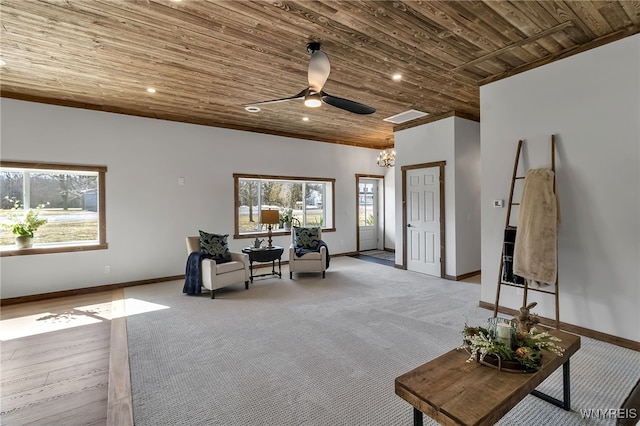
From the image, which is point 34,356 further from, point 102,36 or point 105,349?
point 102,36

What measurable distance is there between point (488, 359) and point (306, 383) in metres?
1.32

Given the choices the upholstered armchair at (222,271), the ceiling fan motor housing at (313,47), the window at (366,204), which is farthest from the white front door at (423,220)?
the ceiling fan motor housing at (313,47)

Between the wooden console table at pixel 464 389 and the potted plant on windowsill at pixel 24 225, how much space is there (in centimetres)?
551

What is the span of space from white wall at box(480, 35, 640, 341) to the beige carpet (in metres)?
0.45

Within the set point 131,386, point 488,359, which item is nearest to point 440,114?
point 488,359

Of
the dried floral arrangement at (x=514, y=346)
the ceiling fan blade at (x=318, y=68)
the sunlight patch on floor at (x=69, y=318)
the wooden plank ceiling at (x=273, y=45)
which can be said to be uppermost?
the wooden plank ceiling at (x=273, y=45)

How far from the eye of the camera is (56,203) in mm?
4871

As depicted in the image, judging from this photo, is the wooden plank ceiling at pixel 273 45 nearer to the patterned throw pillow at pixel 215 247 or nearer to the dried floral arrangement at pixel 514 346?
the patterned throw pillow at pixel 215 247

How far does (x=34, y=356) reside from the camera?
9.43 ft

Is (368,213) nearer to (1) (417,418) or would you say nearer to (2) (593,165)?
(2) (593,165)

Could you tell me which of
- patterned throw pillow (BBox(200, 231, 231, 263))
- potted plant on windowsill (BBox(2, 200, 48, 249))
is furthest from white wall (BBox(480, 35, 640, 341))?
potted plant on windowsill (BBox(2, 200, 48, 249))

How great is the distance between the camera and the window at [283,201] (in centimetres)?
653

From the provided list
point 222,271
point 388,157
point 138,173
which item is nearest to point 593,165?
point 388,157

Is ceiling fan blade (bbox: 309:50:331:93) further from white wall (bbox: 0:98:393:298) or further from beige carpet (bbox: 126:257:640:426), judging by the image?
white wall (bbox: 0:98:393:298)
